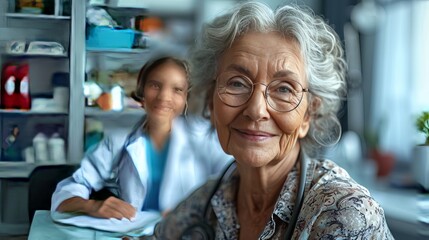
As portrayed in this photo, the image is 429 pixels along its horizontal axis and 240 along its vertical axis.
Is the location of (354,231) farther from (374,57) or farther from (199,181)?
(374,57)

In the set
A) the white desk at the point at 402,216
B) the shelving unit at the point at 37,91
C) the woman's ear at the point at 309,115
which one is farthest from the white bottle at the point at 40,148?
the white desk at the point at 402,216

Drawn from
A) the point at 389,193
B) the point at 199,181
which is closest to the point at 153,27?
the point at 199,181

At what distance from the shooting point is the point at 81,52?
854 mm

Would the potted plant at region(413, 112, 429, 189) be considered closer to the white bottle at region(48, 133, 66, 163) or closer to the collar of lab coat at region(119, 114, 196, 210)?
the collar of lab coat at region(119, 114, 196, 210)

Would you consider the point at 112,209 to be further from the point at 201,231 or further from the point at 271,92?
the point at 271,92

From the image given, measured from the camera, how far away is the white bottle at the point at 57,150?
2.86 feet

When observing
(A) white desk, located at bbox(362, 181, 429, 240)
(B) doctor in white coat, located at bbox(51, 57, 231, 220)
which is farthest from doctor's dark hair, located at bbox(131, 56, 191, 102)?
(A) white desk, located at bbox(362, 181, 429, 240)

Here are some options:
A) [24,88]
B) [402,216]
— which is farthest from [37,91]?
[402,216]

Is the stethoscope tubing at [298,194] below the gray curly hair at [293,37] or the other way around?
below

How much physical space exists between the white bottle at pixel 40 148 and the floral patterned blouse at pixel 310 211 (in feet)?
0.60

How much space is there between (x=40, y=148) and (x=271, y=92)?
317 millimetres

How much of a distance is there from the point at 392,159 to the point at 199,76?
2.27 ft

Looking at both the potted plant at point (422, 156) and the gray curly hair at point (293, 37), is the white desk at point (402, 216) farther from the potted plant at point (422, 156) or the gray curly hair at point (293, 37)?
the gray curly hair at point (293, 37)

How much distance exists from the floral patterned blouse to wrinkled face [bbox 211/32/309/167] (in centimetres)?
6
